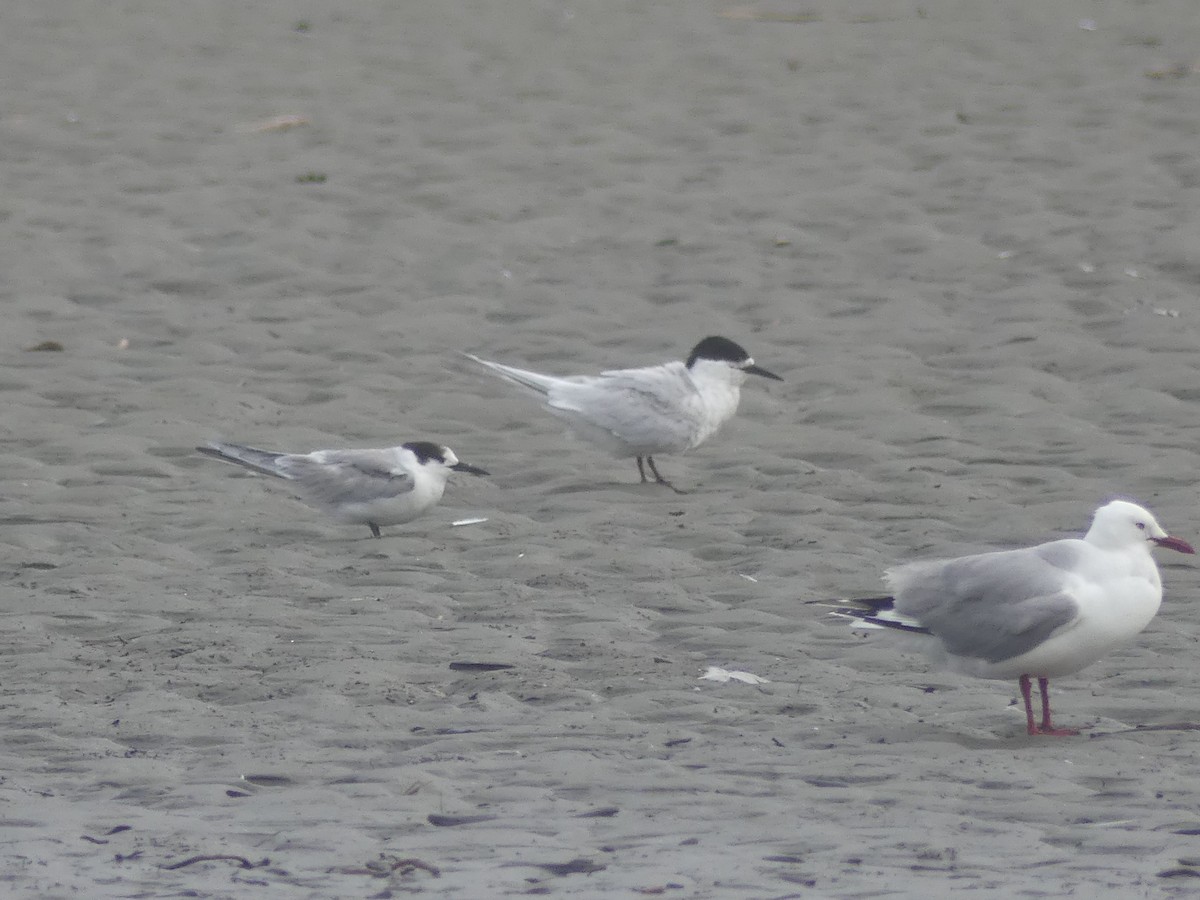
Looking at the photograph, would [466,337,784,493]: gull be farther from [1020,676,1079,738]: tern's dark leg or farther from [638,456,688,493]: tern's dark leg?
[1020,676,1079,738]: tern's dark leg

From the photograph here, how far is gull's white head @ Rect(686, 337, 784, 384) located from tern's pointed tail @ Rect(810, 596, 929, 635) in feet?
8.12

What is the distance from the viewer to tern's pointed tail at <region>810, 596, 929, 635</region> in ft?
18.0

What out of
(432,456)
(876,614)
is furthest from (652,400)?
(876,614)

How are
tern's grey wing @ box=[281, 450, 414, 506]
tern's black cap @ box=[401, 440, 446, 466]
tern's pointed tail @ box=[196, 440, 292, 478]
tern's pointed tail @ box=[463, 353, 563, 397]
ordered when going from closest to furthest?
tern's grey wing @ box=[281, 450, 414, 506] < tern's black cap @ box=[401, 440, 446, 466] < tern's pointed tail @ box=[196, 440, 292, 478] < tern's pointed tail @ box=[463, 353, 563, 397]

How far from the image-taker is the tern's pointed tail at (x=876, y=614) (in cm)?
548

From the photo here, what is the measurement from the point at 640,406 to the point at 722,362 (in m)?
0.44

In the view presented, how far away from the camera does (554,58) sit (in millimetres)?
Answer: 14406

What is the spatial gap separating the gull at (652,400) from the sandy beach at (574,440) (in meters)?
0.18

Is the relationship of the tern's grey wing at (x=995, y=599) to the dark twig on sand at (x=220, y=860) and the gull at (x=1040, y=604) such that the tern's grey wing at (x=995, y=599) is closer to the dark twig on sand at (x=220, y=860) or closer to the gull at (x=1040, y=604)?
the gull at (x=1040, y=604)

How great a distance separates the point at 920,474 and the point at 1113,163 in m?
4.77

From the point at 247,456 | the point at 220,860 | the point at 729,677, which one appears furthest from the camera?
the point at 247,456

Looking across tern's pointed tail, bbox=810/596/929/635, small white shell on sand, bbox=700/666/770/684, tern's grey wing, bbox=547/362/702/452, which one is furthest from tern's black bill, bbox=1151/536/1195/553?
tern's grey wing, bbox=547/362/702/452

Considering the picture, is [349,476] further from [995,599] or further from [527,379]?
[995,599]

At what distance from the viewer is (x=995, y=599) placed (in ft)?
17.7
